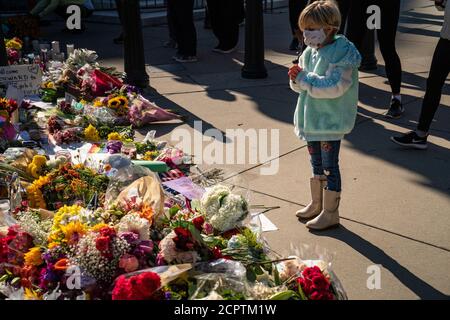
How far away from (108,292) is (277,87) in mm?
4830

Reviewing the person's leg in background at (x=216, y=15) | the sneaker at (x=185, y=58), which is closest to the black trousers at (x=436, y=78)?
the sneaker at (x=185, y=58)

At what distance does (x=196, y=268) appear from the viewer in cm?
295

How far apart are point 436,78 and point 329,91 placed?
5.43 feet

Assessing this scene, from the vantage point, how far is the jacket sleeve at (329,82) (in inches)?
144

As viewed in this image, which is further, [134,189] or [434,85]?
[434,85]

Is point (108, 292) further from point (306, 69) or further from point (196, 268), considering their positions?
point (306, 69)

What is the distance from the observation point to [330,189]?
3908 mm

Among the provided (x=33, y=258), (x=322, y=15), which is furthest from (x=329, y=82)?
(x=33, y=258)

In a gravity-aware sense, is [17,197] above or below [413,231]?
above

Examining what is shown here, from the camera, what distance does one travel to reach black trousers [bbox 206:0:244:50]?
884cm

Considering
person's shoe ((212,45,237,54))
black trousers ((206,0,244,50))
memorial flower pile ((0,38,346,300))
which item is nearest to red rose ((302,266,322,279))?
memorial flower pile ((0,38,346,300))

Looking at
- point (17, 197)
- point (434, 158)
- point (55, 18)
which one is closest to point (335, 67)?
point (434, 158)

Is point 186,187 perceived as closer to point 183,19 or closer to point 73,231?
point 73,231

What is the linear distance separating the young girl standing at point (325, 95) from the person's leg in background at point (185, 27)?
446 centimetres
